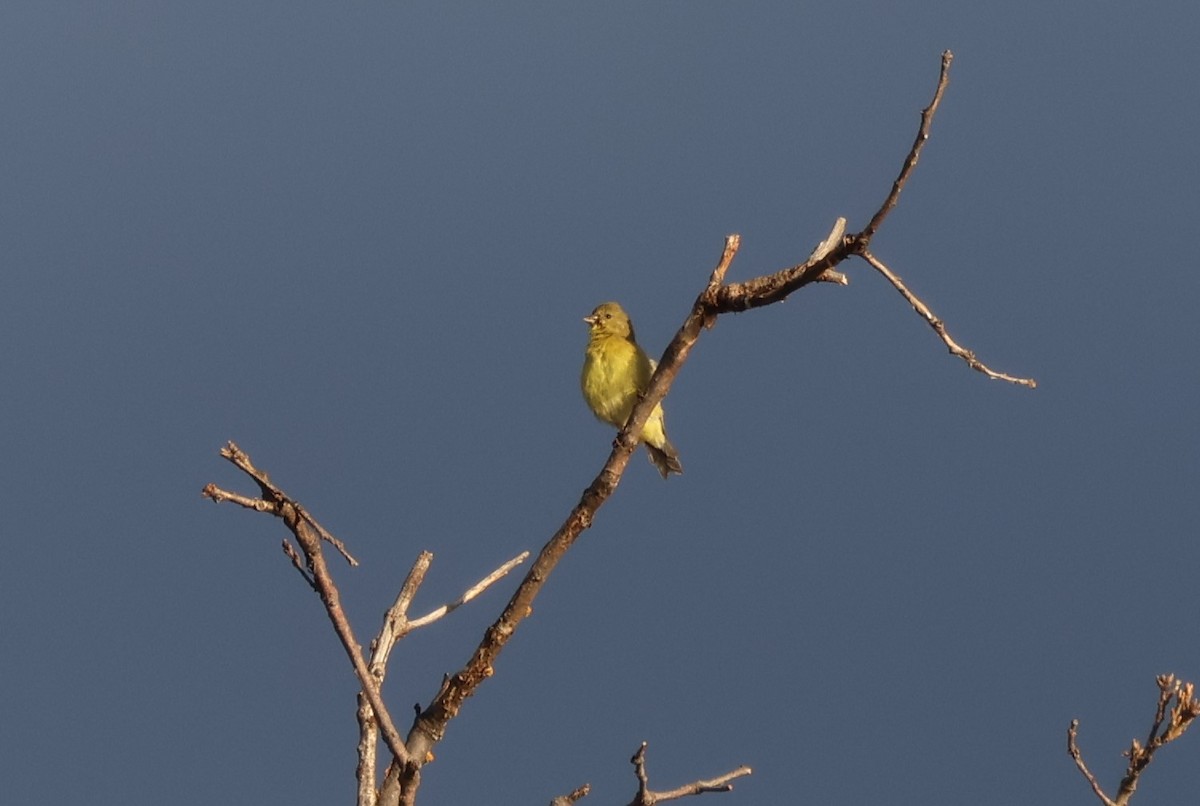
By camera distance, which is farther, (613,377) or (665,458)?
(665,458)

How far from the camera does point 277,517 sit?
138 inches

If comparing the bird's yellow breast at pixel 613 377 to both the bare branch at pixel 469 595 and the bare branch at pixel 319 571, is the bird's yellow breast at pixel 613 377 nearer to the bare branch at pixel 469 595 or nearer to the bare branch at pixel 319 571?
the bare branch at pixel 469 595

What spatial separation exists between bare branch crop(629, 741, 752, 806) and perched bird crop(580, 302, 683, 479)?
4.06 metres

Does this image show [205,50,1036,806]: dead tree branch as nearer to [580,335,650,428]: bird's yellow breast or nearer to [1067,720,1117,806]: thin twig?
[1067,720,1117,806]: thin twig

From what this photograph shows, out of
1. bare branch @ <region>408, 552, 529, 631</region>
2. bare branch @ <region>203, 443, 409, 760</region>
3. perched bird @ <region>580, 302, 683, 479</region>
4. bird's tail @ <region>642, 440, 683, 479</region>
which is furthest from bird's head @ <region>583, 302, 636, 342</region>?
bare branch @ <region>203, 443, 409, 760</region>

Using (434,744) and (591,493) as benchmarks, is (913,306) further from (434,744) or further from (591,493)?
(434,744)

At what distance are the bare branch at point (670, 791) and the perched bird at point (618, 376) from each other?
160 inches

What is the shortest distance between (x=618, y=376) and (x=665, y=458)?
0.78m

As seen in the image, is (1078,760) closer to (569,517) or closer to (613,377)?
(569,517)

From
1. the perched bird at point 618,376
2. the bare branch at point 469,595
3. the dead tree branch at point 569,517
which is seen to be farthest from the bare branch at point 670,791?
the perched bird at point 618,376

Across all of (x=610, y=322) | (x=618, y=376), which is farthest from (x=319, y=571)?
(x=610, y=322)

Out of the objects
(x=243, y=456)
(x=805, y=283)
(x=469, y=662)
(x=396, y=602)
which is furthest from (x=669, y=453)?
(x=243, y=456)

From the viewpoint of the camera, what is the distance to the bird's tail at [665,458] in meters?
8.75

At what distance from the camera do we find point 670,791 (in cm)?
412
